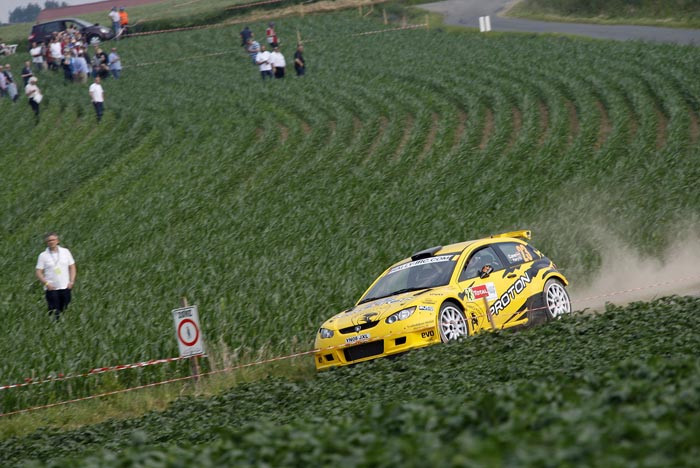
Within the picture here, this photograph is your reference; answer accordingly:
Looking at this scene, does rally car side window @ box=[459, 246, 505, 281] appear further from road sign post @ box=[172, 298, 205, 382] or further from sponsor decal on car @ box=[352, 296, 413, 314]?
road sign post @ box=[172, 298, 205, 382]

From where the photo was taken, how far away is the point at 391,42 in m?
53.8

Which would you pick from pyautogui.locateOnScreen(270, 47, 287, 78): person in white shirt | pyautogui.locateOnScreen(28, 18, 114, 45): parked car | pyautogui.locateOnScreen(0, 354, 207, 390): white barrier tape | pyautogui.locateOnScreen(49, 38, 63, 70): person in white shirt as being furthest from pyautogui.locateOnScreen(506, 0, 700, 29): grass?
pyautogui.locateOnScreen(0, 354, 207, 390): white barrier tape

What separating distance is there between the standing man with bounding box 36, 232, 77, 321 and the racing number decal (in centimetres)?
692

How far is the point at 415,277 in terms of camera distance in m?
15.1

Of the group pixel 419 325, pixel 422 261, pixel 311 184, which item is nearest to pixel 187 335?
pixel 419 325

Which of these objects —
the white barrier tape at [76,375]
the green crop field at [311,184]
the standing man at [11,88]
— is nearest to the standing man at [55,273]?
the green crop field at [311,184]

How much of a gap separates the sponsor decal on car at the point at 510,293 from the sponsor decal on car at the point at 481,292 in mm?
121

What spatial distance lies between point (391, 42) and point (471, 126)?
20.6 meters

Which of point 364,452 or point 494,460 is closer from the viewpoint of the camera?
point 494,460

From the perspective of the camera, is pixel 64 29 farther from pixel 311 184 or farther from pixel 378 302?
pixel 378 302

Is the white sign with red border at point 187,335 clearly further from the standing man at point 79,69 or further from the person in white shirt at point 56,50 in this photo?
the person in white shirt at point 56,50

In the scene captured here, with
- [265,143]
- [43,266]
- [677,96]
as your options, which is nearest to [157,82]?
[265,143]

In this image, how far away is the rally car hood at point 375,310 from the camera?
1377 cm

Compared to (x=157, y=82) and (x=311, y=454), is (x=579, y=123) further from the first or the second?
(x=311, y=454)
